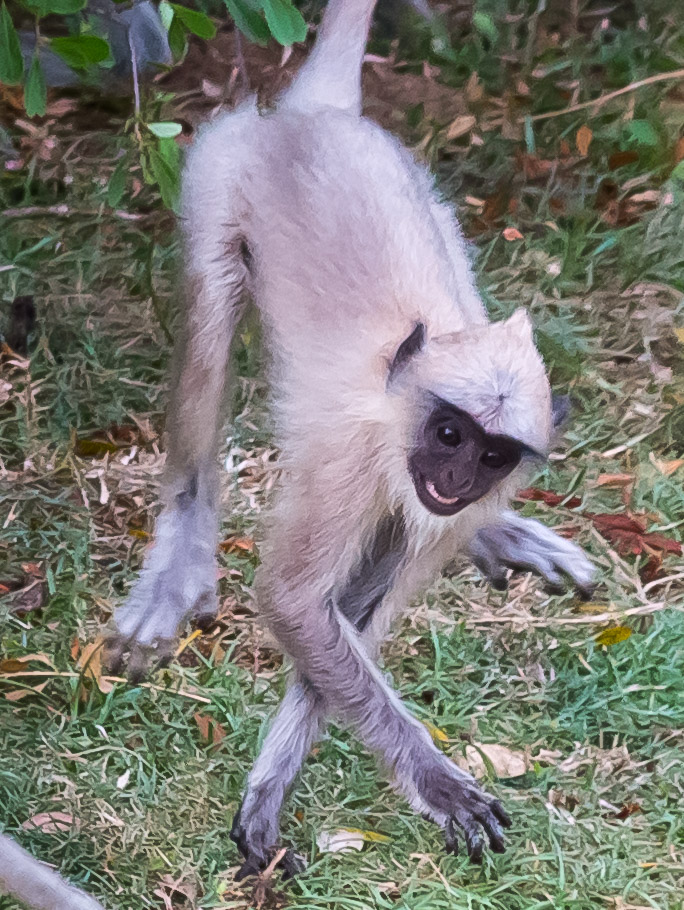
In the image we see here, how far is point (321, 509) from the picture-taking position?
9.02ft

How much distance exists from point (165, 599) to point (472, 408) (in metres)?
1.35

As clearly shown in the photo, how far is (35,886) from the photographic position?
2.56 m

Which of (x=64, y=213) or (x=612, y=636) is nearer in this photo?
(x=612, y=636)

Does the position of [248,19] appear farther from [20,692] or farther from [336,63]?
[20,692]

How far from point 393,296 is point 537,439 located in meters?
0.70

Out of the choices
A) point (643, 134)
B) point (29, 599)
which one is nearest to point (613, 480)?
point (643, 134)

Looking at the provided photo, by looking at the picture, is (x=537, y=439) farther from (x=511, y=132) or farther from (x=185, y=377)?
(x=511, y=132)

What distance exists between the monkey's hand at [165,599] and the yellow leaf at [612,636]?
1.16 m

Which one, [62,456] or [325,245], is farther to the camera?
[62,456]

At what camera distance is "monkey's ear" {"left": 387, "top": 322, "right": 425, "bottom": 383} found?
8.18 feet

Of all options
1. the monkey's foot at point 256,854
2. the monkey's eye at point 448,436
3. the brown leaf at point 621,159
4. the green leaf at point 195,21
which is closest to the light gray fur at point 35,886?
the monkey's foot at point 256,854

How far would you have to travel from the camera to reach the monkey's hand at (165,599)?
3287 mm

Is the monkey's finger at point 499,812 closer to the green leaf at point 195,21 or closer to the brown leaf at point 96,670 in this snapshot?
the brown leaf at point 96,670

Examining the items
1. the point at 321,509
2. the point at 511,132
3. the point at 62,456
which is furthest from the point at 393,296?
the point at 511,132
